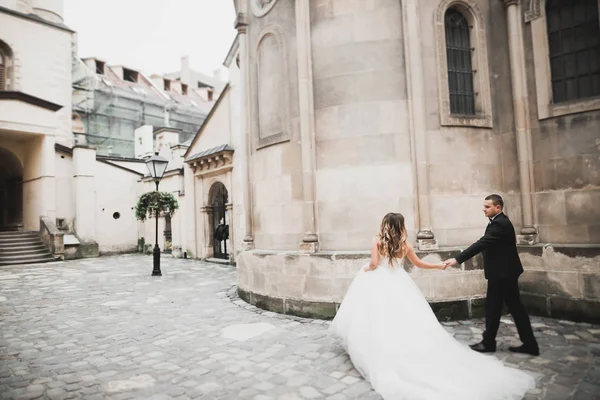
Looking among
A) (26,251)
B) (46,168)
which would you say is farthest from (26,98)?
(26,251)

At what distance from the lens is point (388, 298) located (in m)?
4.21

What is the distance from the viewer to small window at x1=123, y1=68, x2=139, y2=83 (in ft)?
123

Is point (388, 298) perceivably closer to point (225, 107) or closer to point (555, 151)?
point (555, 151)

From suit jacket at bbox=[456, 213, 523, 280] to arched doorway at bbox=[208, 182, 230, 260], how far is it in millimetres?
13123

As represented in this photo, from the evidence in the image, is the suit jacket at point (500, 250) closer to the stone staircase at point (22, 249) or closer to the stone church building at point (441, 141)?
the stone church building at point (441, 141)

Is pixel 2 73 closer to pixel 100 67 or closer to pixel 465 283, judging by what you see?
pixel 100 67

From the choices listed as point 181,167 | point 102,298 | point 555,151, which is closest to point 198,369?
point 102,298

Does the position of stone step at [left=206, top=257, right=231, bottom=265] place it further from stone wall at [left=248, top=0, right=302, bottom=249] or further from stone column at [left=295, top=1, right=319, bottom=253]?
stone column at [left=295, top=1, right=319, bottom=253]

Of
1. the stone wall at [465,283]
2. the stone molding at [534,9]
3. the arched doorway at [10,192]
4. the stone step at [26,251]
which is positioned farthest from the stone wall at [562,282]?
the arched doorway at [10,192]

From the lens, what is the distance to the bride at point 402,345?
11.3 feet

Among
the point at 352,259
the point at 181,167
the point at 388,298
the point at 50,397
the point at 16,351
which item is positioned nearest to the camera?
the point at 50,397

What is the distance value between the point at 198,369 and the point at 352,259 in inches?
117

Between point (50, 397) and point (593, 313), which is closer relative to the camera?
point (50, 397)

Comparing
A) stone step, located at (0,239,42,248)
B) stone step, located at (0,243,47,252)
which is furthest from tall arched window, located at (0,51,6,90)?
stone step, located at (0,243,47,252)
